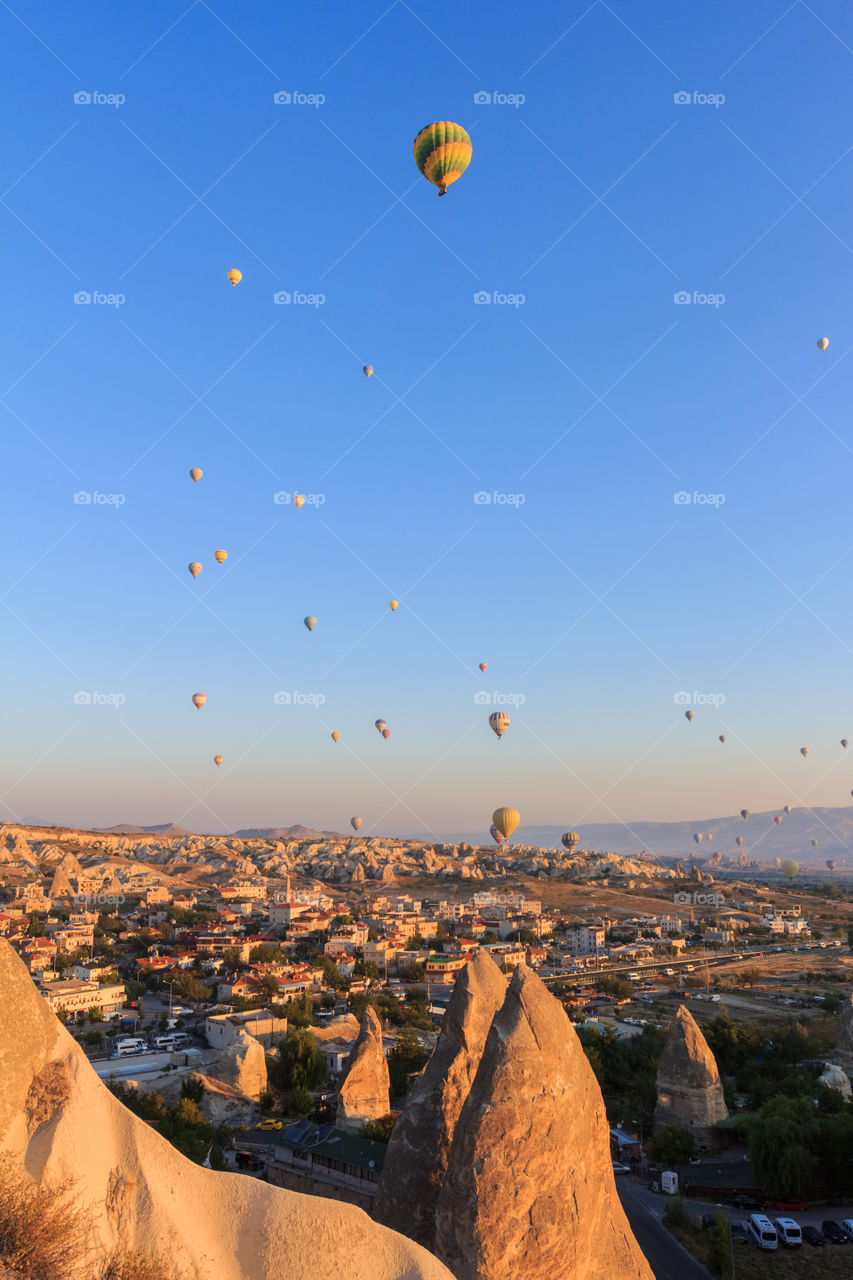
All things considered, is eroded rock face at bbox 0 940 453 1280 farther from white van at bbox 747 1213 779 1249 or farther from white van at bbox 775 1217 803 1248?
white van at bbox 775 1217 803 1248

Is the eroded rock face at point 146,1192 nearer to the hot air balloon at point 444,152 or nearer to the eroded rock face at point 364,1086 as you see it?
the eroded rock face at point 364,1086

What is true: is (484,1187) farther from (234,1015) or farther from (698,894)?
(698,894)

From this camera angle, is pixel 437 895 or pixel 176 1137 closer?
pixel 176 1137

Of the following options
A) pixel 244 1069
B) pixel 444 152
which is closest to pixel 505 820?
pixel 244 1069

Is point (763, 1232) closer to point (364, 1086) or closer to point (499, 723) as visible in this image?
point (364, 1086)

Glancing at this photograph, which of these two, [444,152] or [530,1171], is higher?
[444,152]

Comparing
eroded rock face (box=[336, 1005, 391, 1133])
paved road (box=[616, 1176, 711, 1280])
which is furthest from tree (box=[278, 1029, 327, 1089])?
paved road (box=[616, 1176, 711, 1280])

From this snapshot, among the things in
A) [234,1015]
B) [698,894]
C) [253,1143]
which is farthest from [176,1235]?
[698,894]
